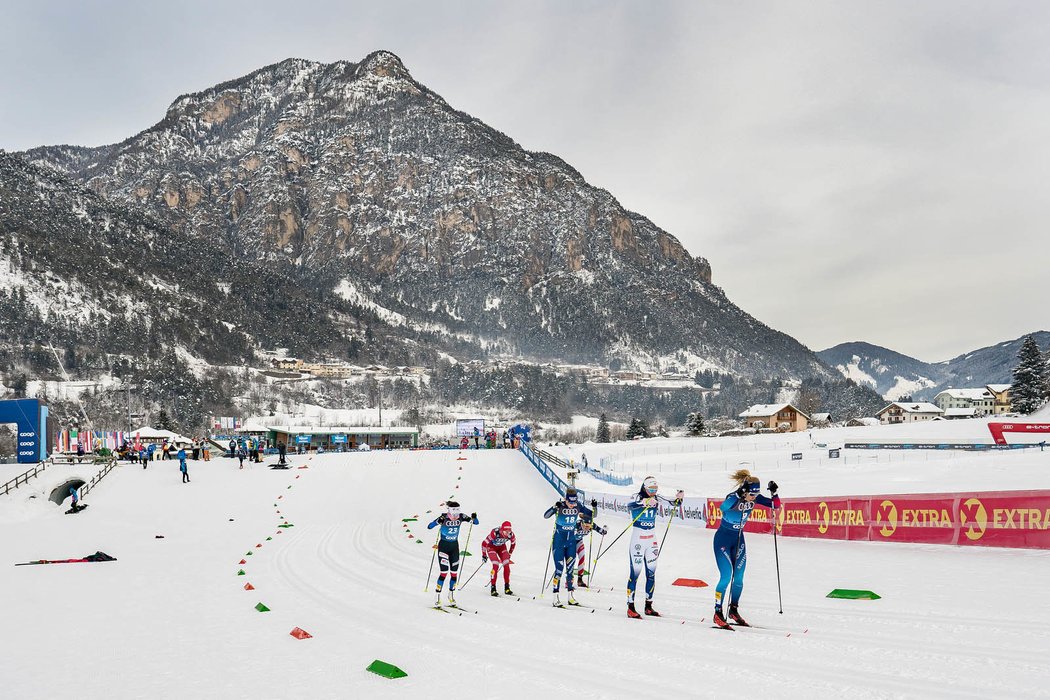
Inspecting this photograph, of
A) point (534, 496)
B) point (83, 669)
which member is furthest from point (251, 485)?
point (83, 669)

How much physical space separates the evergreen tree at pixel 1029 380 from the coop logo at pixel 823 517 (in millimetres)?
81932

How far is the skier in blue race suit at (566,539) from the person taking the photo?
12.9 metres

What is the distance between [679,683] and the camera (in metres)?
7.53

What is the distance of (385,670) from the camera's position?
8258mm

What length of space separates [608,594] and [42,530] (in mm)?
22797

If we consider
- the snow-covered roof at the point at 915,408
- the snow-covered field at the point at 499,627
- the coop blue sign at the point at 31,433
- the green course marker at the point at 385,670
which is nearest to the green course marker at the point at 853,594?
the snow-covered field at the point at 499,627

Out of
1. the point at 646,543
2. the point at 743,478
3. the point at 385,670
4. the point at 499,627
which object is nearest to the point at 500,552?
the point at 499,627

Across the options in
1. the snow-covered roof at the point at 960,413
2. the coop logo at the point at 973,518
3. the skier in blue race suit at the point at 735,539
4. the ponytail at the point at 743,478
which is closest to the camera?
the skier in blue race suit at the point at 735,539

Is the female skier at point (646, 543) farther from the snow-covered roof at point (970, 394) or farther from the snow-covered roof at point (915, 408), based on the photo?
the snow-covered roof at point (970, 394)

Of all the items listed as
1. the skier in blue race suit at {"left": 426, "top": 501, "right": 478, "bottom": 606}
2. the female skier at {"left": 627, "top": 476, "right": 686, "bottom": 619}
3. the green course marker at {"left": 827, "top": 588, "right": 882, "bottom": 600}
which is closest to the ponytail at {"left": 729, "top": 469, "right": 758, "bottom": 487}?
the female skier at {"left": 627, "top": 476, "right": 686, "bottom": 619}

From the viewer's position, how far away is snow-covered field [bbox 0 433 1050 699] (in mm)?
7660

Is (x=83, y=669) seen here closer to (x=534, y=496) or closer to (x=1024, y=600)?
(x=1024, y=600)

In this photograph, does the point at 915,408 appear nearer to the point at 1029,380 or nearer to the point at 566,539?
the point at 1029,380

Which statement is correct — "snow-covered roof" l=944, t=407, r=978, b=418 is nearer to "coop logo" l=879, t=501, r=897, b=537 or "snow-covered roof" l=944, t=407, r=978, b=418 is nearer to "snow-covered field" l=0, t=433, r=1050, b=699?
"snow-covered field" l=0, t=433, r=1050, b=699
